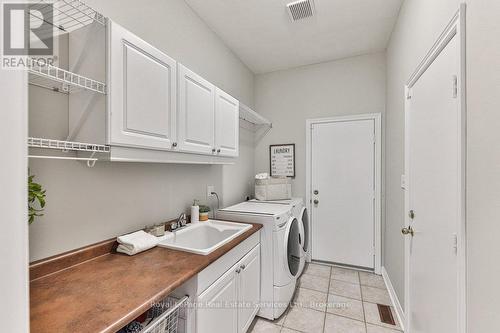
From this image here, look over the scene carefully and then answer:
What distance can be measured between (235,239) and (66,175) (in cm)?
105

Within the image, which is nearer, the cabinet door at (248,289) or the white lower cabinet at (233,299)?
the white lower cabinet at (233,299)

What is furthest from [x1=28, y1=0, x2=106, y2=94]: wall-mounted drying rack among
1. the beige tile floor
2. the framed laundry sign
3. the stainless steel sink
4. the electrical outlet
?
the framed laundry sign

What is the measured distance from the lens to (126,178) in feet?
4.94

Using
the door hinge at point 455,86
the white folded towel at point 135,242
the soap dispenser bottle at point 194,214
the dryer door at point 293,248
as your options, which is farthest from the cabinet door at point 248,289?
the door hinge at point 455,86

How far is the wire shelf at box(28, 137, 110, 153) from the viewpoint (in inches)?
33.5

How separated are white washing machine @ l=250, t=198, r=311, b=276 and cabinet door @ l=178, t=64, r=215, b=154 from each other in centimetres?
129

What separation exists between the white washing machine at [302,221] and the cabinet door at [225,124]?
0.96 metres

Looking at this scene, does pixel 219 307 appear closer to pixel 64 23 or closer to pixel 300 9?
pixel 64 23

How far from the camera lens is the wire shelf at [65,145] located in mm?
852

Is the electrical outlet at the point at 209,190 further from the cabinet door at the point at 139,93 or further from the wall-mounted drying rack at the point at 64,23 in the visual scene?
the wall-mounted drying rack at the point at 64,23

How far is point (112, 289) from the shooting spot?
3.23ft

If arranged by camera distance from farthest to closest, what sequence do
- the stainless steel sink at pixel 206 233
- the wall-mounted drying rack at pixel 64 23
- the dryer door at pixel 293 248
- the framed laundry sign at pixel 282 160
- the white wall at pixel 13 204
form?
the framed laundry sign at pixel 282 160, the dryer door at pixel 293 248, the stainless steel sink at pixel 206 233, the wall-mounted drying rack at pixel 64 23, the white wall at pixel 13 204

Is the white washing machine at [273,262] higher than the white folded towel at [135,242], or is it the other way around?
the white folded towel at [135,242]

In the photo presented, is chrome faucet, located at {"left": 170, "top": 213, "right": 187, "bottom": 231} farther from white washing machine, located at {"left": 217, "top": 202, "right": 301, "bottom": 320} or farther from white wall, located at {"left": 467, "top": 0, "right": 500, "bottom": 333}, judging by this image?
white wall, located at {"left": 467, "top": 0, "right": 500, "bottom": 333}
